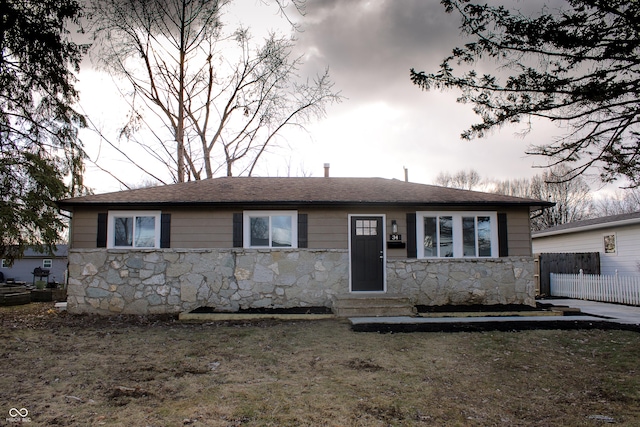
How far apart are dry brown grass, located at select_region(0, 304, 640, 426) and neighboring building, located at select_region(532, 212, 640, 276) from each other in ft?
25.6

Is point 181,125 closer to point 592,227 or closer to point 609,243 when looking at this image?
point 592,227

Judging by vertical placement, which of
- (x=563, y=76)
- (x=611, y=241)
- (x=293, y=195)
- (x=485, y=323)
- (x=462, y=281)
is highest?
(x=563, y=76)

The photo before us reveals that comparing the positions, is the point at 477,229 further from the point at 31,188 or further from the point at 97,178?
the point at 97,178

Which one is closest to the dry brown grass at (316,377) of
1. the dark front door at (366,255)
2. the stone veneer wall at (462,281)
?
the dark front door at (366,255)

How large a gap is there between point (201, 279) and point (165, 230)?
4.67ft

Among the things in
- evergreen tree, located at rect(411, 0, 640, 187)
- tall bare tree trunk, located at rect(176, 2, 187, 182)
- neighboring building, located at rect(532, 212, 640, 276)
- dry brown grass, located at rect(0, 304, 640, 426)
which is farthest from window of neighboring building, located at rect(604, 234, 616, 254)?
tall bare tree trunk, located at rect(176, 2, 187, 182)

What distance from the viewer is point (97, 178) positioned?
18.8 m

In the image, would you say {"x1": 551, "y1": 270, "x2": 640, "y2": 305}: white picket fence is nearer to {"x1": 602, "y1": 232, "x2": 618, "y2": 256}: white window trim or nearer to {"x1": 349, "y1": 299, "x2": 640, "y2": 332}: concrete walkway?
{"x1": 602, "y1": 232, "x2": 618, "y2": 256}: white window trim

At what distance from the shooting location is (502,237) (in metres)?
9.94

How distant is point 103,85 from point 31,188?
9.10 m

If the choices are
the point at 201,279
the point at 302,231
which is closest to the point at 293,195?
the point at 302,231

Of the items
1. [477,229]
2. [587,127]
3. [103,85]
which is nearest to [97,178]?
[103,85]

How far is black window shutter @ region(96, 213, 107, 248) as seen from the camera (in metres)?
9.43

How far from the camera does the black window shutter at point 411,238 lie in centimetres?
978
